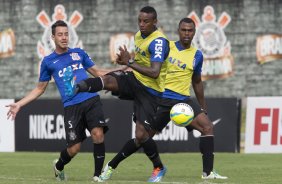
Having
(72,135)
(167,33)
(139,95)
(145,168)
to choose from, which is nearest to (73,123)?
(72,135)

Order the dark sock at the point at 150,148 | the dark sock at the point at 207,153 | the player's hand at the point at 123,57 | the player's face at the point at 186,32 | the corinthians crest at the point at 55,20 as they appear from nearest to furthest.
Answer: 1. the player's hand at the point at 123,57
2. the dark sock at the point at 150,148
3. the dark sock at the point at 207,153
4. the player's face at the point at 186,32
5. the corinthians crest at the point at 55,20

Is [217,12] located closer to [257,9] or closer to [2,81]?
[257,9]

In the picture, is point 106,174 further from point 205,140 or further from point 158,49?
point 158,49

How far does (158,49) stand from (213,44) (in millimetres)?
24453

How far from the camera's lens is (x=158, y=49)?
1252 cm

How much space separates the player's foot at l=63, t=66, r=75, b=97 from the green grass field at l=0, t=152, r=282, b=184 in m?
1.28

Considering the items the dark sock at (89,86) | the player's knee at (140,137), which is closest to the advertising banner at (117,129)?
the player's knee at (140,137)

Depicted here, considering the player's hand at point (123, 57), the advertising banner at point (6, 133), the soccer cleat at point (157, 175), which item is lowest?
the advertising banner at point (6, 133)

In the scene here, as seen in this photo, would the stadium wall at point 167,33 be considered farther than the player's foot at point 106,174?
Yes

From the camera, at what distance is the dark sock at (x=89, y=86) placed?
1238cm

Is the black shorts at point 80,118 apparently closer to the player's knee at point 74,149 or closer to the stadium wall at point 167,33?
the player's knee at point 74,149

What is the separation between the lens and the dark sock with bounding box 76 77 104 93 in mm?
12375

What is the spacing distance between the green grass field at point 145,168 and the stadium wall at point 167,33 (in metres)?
14.6

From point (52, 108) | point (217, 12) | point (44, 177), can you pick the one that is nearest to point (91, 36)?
point (217, 12)
